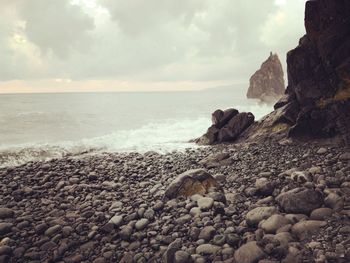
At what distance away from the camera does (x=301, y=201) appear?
5.90m

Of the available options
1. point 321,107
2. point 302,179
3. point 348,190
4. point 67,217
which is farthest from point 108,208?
point 321,107

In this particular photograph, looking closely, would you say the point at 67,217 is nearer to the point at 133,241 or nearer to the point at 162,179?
the point at 133,241

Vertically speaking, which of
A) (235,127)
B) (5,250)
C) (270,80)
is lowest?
(5,250)

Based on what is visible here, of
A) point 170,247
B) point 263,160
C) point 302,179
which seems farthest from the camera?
point 263,160

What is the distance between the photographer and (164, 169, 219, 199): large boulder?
25.2 feet

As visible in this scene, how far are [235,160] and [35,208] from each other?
6.95 m

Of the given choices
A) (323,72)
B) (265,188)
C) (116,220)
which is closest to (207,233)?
(116,220)

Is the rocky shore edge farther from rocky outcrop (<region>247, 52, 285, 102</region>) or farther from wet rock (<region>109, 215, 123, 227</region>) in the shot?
rocky outcrop (<region>247, 52, 285, 102</region>)

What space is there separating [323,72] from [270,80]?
272 ft

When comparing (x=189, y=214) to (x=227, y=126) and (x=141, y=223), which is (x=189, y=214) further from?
(x=227, y=126)

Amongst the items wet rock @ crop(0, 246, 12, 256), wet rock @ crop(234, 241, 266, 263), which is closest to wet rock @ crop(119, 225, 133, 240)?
wet rock @ crop(0, 246, 12, 256)

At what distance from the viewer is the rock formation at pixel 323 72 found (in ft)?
34.2

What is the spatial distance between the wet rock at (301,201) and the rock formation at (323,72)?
5.28 metres

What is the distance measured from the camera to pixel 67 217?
23.3ft
